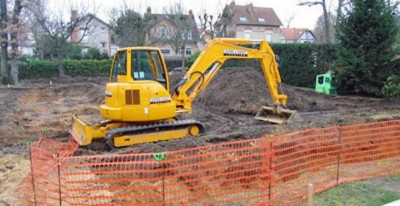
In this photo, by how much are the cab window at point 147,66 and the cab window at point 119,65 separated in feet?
0.86

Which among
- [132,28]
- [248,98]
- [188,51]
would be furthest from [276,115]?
[188,51]

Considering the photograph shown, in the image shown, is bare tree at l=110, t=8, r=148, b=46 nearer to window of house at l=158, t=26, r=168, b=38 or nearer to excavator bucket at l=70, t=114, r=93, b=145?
window of house at l=158, t=26, r=168, b=38

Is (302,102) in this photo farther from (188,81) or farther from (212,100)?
(188,81)

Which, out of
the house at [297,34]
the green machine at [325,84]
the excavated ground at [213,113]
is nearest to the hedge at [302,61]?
the green machine at [325,84]

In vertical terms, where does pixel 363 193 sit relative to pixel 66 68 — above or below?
below

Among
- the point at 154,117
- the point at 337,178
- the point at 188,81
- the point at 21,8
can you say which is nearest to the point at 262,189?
the point at 337,178

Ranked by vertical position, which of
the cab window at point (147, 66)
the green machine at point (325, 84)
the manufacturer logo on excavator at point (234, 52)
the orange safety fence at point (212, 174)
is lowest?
the orange safety fence at point (212, 174)

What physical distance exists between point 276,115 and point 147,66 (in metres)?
4.83

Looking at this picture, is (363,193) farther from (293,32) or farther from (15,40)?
(293,32)

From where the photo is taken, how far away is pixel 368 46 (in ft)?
58.7

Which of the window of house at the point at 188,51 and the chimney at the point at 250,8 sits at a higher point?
the chimney at the point at 250,8

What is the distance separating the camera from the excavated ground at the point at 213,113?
28.8 feet

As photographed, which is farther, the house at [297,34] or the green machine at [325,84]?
the house at [297,34]

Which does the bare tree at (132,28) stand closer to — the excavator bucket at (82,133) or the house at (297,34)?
the excavator bucket at (82,133)
